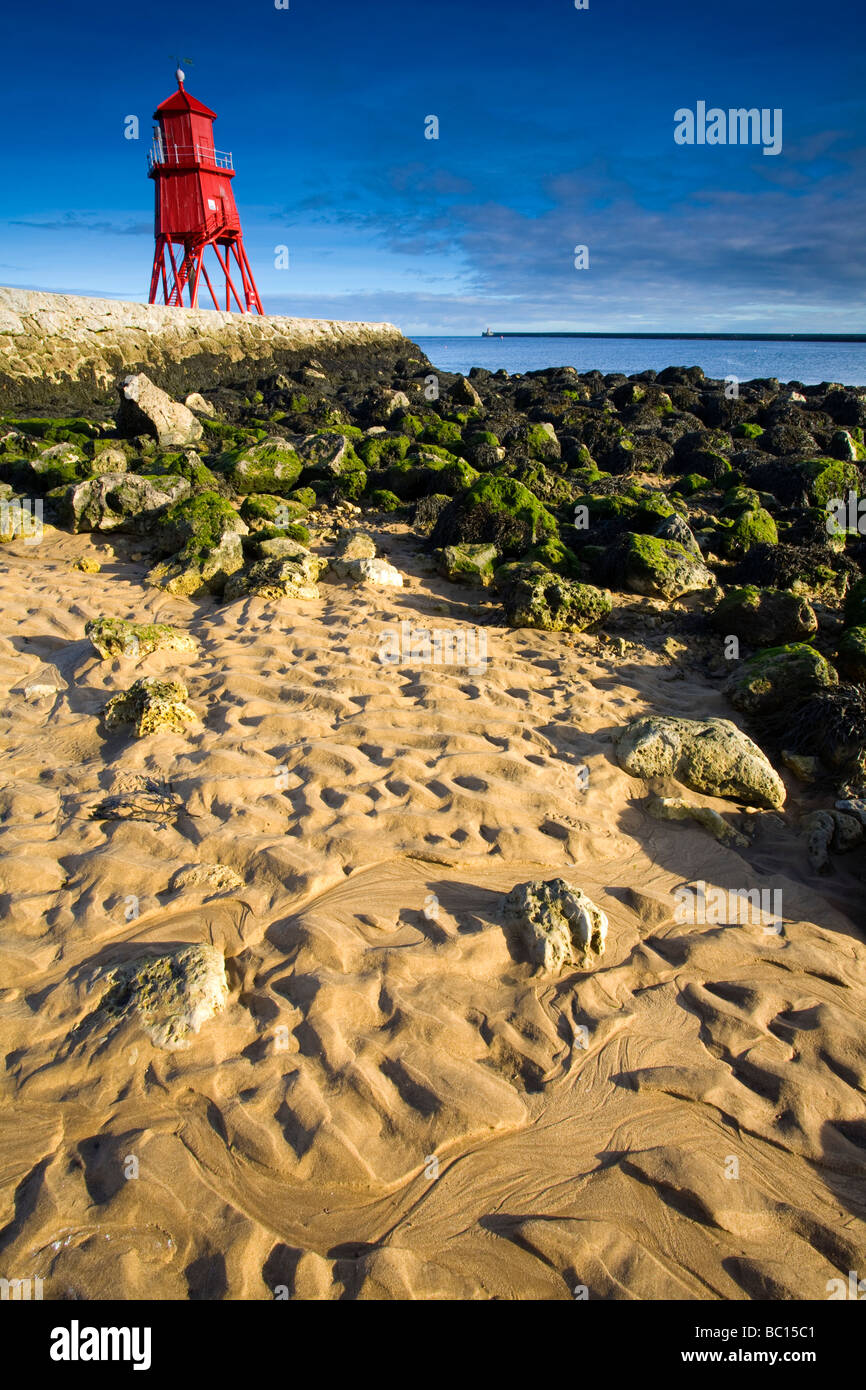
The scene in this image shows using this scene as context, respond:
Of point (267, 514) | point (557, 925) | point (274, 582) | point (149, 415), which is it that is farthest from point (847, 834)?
point (149, 415)

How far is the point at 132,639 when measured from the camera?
17.5ft

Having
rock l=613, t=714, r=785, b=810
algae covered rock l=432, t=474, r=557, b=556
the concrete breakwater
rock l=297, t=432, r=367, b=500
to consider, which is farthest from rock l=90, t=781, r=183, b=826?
the concrete breakwater

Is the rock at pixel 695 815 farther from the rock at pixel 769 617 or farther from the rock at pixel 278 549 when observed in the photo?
the rock at pixel 278 549

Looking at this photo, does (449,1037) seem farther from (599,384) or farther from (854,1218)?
(599,384)

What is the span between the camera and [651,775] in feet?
14.3

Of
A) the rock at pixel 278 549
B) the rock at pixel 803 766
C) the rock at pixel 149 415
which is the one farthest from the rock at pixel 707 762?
the rock at pixel 149 415

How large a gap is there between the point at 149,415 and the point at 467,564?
6.92 metres

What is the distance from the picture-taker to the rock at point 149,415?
1086 centimetres

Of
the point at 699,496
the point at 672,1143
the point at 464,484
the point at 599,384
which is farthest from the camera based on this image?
the point at 599,384

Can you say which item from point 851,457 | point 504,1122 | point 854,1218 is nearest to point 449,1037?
point 504,1122

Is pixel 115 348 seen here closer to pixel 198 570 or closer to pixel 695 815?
pixel 198 570

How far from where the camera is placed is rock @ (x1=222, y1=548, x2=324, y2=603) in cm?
647

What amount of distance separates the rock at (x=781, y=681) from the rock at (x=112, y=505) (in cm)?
614

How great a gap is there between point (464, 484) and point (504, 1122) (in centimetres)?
794
